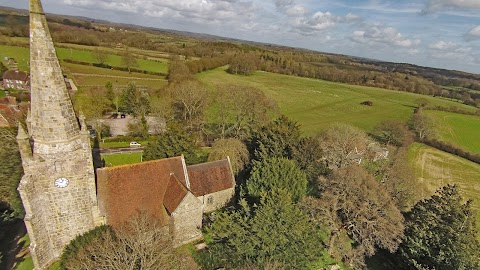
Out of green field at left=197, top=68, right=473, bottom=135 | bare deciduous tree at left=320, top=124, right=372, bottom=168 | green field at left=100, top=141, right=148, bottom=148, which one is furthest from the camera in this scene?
green field at left=197, top=68, right=473, bottom=135

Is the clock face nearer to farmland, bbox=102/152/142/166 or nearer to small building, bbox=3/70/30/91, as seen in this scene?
farmland, bbox=102/152/142/166

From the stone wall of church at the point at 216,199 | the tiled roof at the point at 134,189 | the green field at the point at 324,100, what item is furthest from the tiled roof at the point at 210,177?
the green field at the point at 324,100

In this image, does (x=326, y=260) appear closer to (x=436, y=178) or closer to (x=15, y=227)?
(x=15, y=227)

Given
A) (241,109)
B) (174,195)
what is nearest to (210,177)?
(174,195)

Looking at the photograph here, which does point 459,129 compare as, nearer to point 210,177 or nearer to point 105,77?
point 210,177

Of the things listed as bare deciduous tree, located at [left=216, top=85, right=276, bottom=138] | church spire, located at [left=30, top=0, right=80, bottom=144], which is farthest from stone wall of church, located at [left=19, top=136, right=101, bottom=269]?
bare deciduous tree, located at [left=216, top=85, right=276, bottom=138]

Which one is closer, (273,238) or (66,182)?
(66,182)
